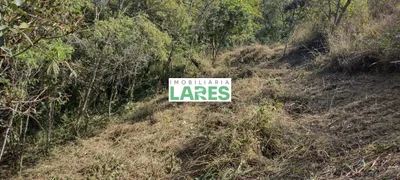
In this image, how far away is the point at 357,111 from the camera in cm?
367

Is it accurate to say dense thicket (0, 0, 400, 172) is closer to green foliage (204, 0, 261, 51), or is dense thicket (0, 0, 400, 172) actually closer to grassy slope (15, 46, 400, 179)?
green foliage (204, 0, 261, 51)

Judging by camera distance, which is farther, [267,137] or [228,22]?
[228,22]

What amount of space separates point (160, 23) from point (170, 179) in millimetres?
5834

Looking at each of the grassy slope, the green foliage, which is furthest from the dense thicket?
the grassy slope

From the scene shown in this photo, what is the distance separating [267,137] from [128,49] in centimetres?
351

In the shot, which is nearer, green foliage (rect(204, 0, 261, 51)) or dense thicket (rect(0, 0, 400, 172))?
dense thicket (rect(0, 0, 400, 172))

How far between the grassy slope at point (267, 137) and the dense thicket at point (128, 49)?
0.72 m

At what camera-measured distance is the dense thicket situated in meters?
4.26

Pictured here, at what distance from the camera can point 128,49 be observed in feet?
19.8

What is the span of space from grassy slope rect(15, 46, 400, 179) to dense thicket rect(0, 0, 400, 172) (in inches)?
28.3

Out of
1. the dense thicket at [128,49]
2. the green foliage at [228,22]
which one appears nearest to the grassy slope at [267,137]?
the dense thicket at [128,49]

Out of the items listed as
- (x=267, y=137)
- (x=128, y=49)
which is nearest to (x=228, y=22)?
(x=128, y=49)

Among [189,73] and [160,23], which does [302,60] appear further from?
[160,23]

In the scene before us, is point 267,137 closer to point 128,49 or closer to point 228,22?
point 128,49
